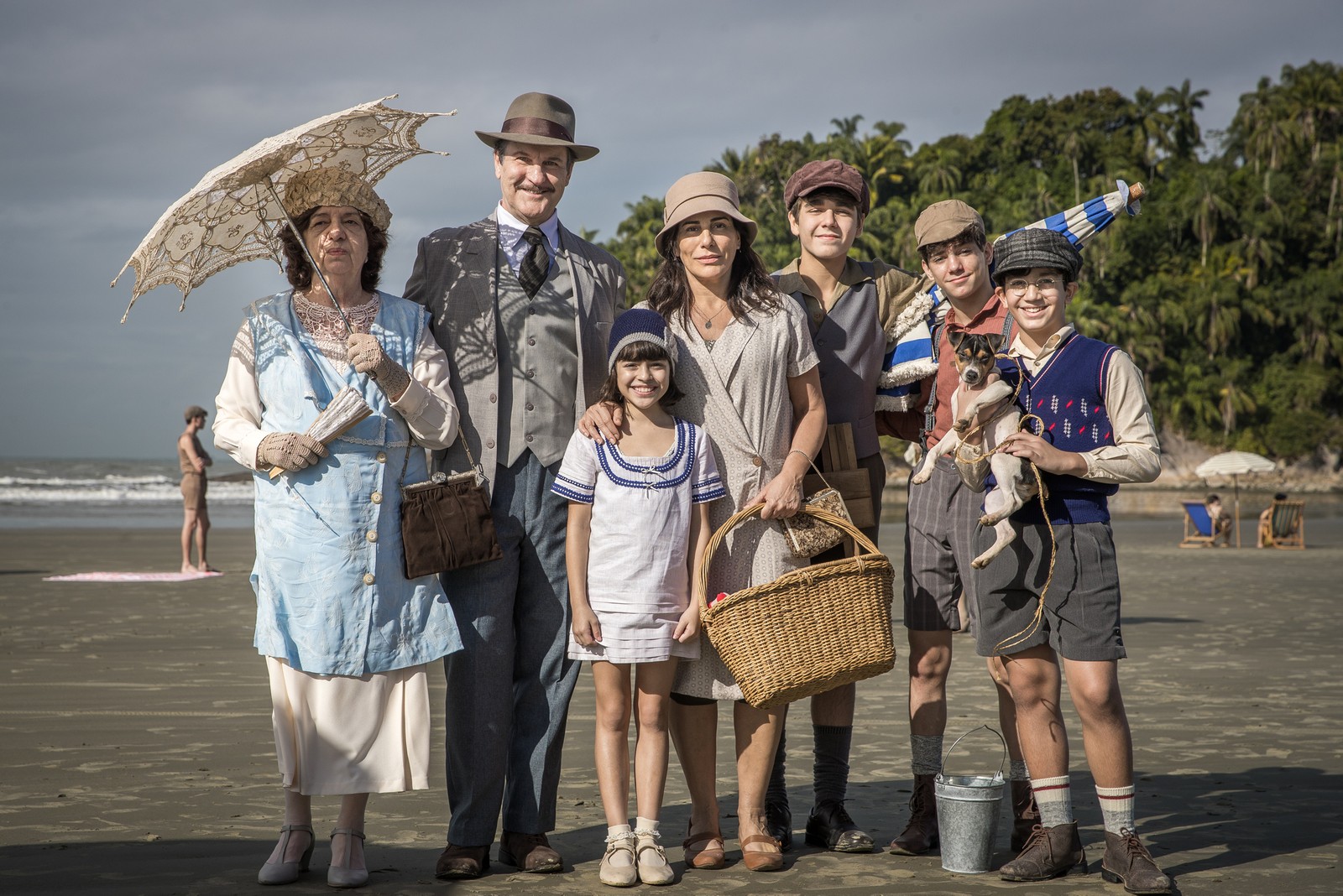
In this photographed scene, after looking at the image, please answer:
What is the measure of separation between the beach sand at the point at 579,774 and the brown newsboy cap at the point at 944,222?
7.23ft

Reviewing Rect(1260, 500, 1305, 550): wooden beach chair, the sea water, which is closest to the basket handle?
the sea water

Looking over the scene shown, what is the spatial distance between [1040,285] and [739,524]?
126 centimetres

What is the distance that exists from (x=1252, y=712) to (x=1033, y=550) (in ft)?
12.5

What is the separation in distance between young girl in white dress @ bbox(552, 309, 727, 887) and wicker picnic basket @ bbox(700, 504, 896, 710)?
123 mm

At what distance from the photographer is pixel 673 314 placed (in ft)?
13.6

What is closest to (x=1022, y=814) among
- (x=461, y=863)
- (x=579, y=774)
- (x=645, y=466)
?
(x=645, y=466)

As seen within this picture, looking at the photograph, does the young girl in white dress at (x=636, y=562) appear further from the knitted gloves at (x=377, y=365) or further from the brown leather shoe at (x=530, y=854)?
the knitted gloves at (x=377, y=365)

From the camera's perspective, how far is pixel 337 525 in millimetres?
3783

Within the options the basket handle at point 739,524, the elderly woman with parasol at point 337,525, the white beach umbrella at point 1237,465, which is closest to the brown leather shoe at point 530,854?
the elderly woman with parasol at point 337,525

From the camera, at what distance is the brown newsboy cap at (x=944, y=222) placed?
4289 mm

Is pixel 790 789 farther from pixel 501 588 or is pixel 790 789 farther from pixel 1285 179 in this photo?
pixel 1285 179

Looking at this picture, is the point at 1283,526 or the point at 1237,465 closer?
the point at 1283,526

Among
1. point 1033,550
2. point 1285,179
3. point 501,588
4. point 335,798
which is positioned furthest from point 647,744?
point 1285,179

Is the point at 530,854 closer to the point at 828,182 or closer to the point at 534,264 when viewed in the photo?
the point at 534,264
